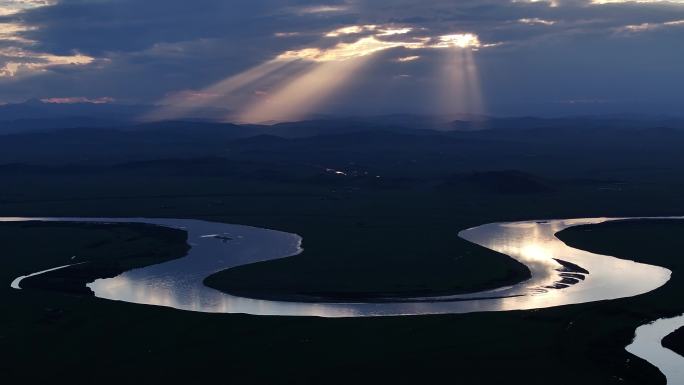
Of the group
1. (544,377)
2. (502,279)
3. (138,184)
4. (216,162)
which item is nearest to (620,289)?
(502,279)

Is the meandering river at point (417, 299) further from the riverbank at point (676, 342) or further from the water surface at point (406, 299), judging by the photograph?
the riverbank at point (676, 342)

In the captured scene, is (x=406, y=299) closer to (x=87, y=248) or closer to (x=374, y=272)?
(x=374, y=272)

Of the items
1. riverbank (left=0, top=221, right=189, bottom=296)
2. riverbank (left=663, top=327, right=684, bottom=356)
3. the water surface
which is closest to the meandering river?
the water surface

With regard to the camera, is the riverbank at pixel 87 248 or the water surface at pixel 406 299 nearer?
the water surface at pixel 406 299

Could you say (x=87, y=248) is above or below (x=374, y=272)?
below

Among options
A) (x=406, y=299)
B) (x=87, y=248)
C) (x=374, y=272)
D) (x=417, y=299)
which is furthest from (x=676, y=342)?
(x=87, y=248)

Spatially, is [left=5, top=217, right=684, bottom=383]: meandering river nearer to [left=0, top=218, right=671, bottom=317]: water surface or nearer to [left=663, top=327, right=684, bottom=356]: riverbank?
[left=0, top=218, right=671, bottom=317]: water surface

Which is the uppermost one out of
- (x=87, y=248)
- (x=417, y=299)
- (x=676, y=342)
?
(x=676, y=342)

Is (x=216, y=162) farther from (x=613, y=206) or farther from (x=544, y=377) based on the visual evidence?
(x=544, y=377)

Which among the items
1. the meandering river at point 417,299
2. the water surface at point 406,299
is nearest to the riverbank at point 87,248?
the meandering river at point 417,299
